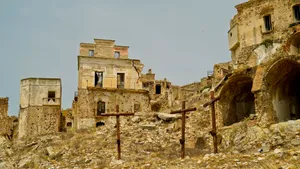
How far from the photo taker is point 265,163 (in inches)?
579

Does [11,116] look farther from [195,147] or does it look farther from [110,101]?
[195,147]

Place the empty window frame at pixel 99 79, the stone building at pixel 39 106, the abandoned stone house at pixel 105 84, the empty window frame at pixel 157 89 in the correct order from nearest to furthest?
1. the stone building at pixel 39 106
2. the abandoned stone house at pixel 105 84
3. the empty window frame at pixel 99 79
4. the empty window frame at pixel 157 89

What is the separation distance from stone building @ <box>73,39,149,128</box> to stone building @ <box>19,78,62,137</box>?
2183mm

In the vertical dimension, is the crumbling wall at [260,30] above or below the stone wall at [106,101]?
above

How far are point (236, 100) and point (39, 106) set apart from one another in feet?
68.6

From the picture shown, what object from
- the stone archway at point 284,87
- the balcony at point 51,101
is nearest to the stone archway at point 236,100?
the stone archway at point 284,87

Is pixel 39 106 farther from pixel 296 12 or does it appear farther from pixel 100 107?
pixel 296 12

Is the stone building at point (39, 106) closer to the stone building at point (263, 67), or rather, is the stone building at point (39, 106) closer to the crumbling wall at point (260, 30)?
the crumbling wall at point (260, 30)

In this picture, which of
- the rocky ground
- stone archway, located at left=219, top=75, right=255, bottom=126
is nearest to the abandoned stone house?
the rocky ground

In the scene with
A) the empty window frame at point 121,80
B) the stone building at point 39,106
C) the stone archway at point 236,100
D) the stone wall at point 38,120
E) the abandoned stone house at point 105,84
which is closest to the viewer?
the stone archway at point 236,100

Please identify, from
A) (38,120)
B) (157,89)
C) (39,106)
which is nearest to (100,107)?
(39,106)

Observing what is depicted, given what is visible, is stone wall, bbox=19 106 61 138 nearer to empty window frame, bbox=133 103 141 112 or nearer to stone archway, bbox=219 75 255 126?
empty window frame, bbox=133 103 141 112

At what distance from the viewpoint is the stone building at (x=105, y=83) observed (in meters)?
39.5

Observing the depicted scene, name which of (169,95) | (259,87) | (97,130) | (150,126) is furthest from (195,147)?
(169,95)
